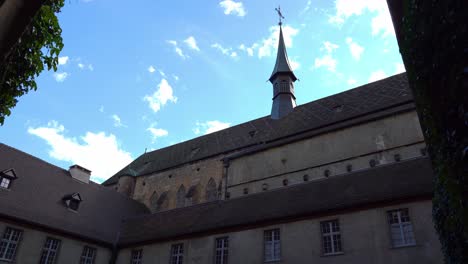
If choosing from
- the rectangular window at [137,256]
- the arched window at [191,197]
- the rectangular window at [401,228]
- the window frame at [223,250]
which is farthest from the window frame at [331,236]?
the arched window at [191,197]

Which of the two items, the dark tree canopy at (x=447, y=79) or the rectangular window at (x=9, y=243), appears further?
the rectangular window at (x=9, y=243)

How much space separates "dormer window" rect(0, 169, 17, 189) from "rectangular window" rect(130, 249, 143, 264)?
7.20 m

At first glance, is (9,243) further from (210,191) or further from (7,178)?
(210,191)

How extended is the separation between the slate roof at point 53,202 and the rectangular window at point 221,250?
24.4ft

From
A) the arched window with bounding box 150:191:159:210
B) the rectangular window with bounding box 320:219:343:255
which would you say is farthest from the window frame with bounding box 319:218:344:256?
the arched window with bounding box 150:191:159:210

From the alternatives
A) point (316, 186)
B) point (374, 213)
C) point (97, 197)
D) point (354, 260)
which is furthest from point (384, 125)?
point (97, 197)

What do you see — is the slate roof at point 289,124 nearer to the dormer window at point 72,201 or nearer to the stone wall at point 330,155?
the stone wall at point 330,155

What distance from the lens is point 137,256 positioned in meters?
19.6

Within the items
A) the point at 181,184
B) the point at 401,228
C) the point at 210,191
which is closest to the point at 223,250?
the point at 401,228

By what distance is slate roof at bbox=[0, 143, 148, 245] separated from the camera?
1839cm

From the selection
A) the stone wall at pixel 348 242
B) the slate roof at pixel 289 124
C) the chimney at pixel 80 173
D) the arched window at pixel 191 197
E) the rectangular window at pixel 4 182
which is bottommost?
the stone wall at pixel 348 242

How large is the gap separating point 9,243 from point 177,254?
24.8 feet

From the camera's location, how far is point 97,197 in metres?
24.7

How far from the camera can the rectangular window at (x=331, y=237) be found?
551 inches
